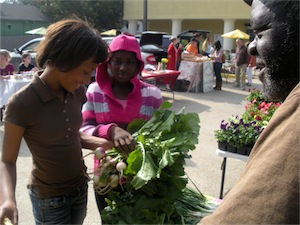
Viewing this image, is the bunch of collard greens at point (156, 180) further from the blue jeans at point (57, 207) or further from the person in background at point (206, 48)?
the person in background at point (206, 48)

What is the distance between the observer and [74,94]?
1.92m

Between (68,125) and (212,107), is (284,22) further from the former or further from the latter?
(212,107)

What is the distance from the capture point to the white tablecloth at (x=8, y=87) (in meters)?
6.59

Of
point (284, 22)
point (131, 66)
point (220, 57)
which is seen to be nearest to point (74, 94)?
point (131, 66)

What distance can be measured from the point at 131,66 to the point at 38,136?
87 centimetres

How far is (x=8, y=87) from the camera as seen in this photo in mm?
6684

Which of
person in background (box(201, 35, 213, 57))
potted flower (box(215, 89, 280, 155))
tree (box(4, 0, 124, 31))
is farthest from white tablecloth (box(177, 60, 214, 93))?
tree (box(4, 0, 124, 31))

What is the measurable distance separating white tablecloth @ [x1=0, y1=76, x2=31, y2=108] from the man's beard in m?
6.32

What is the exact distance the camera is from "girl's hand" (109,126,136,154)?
175 centimetres

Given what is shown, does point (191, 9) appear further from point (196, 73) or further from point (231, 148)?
point (231, 148)

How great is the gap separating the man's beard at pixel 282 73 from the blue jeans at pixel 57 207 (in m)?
1.30

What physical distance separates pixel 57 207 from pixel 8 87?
18.2ft

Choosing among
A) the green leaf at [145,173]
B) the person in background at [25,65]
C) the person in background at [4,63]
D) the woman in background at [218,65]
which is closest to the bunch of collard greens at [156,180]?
the green leaf at [145,173]

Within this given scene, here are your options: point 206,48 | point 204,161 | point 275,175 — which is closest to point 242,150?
point 204,161
